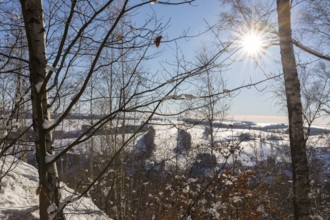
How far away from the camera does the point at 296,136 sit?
453 centimetres

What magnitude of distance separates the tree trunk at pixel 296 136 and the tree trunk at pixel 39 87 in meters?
3.68

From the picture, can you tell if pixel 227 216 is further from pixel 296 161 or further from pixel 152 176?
Result: pixel 152 176

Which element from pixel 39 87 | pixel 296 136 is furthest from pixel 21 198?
pixel 296 136

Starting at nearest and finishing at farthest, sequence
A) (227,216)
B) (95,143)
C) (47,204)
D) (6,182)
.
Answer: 1. (47,204)
2. (6,182)
3. (227,216)
4. (95,143)

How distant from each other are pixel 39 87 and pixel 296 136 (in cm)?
393

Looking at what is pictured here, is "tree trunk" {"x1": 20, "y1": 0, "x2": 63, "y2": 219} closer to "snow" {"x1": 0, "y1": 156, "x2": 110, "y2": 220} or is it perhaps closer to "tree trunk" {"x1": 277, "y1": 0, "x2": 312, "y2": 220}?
"snow" {"x1": 0, "y1": 156, "x2": 110, "y2": 220}

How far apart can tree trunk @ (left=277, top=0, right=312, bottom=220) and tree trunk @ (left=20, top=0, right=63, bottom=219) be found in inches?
145

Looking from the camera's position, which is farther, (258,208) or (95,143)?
(95,143)

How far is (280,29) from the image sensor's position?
4.73m

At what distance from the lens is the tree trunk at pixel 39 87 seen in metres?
1.34

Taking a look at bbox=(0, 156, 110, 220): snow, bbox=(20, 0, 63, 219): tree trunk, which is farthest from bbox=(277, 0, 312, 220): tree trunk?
bbox=(20, 0, 63, 219): tree trunk

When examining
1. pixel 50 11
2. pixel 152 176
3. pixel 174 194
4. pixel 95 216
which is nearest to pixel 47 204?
pixel 50 11

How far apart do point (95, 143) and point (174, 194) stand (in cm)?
834

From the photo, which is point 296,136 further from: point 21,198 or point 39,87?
point 39,87
